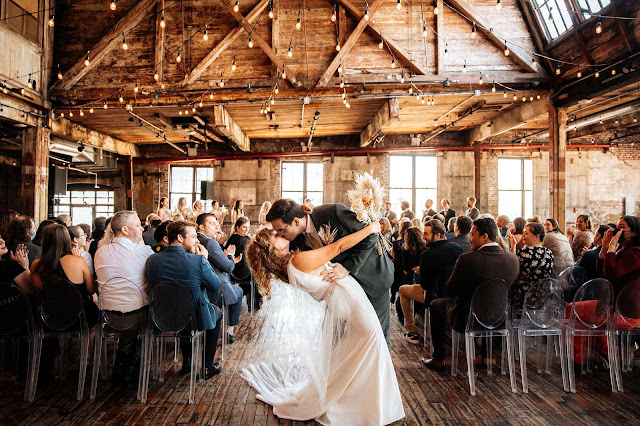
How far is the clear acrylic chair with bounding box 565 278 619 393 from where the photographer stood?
3.77 metres

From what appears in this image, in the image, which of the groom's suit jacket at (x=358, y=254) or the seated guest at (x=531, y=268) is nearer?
the groom's suit jacket at (x=358, y=254)

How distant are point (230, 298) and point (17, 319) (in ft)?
6.49

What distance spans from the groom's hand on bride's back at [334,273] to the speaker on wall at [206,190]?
451 inches

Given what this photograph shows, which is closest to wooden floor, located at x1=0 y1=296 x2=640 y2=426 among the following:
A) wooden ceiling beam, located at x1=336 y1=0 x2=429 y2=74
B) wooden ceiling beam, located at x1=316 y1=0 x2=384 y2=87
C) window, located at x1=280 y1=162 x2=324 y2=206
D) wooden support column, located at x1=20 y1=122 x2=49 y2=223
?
wooden support column, located at x1=20 y1=122 x2=49 y2=223

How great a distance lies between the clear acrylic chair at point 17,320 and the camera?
3520 millimetres

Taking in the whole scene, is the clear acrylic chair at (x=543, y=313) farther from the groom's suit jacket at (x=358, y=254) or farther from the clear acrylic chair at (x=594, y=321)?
the groom's suit jacket at (x=358, y=254)

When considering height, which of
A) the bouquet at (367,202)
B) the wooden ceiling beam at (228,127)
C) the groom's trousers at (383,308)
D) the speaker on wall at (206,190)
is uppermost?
the wooden ceiling beam at (228,127)

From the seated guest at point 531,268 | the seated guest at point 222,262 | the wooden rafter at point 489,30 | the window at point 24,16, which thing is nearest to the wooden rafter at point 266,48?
the wooden rafter at point 489,30

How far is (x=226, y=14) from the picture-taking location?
30.1ft

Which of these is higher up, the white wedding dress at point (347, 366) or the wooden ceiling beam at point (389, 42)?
the wooden ceiling beam at point (389, 42)

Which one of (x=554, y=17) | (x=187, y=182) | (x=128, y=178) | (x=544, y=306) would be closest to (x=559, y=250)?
(x=544, y=306)

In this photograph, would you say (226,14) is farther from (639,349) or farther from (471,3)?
(639,349)

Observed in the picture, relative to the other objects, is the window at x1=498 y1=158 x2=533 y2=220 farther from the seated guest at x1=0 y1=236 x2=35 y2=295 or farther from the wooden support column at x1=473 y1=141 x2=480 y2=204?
the seated guest at x1=0 y1=236 x2=35 y2=295

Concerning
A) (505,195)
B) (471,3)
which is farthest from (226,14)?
(505,195)
